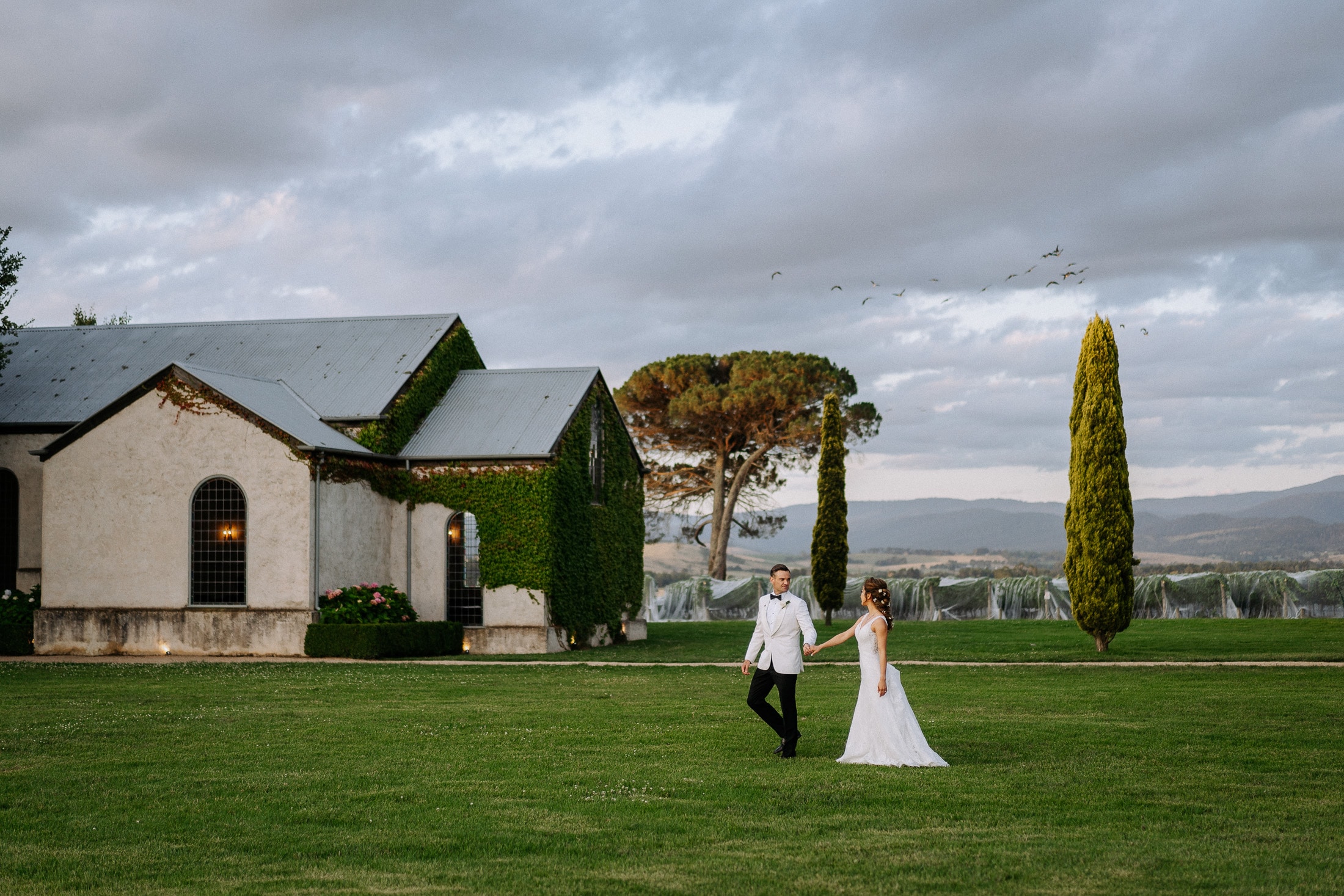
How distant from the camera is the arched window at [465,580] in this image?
28375 mm

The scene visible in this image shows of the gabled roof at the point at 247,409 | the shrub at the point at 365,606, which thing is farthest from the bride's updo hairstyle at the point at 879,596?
the gabled roof at the point at 247,409

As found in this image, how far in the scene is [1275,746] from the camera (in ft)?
37.5

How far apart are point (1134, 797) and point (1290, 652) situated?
→ 17.7 meters

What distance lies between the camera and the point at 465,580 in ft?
93.3

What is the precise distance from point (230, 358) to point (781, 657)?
77.7 feet

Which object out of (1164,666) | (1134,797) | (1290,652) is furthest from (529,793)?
(1290,652)

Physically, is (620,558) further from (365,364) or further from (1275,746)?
(1275,746)

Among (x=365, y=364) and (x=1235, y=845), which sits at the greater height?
(x=365, y=364)

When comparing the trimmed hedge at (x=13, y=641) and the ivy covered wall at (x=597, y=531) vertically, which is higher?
the ivy covered wall at (x=597, y=531)

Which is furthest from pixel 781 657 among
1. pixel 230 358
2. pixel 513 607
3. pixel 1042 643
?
pixel 230 358

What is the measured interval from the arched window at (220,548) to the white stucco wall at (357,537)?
1727mm

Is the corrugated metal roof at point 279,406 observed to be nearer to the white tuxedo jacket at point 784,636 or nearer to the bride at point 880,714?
the white tuxedo jacket at point 784,636

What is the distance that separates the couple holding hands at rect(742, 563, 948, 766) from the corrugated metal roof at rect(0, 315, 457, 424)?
61.4 ft

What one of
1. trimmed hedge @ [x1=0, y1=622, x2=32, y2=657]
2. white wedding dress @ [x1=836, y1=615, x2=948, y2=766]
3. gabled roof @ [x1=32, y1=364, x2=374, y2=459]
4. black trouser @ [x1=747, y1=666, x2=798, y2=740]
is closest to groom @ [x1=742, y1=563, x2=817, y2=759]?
black trouser @ [x1=747, y1=666, x2=798, y2=740]
